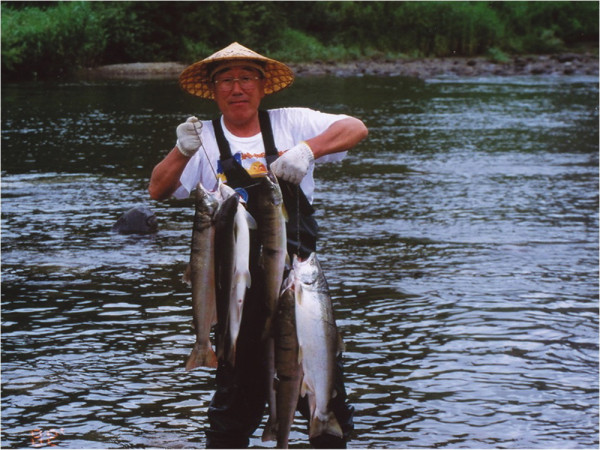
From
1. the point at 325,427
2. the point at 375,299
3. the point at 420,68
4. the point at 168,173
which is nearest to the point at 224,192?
the point at 168,173

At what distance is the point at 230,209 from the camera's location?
4297mm

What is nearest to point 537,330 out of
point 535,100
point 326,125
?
point 326,125

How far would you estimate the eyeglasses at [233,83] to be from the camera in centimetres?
489

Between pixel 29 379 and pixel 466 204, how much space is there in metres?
10.0

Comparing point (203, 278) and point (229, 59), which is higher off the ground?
point (229, 59)

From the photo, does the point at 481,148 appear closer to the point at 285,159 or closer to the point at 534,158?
the point at 534,158

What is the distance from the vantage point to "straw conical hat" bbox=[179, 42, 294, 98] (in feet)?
15.9

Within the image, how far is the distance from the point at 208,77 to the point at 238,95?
1.20ft

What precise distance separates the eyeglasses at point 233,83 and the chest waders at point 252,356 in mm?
167

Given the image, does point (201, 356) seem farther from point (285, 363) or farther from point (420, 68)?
point (420, 68)

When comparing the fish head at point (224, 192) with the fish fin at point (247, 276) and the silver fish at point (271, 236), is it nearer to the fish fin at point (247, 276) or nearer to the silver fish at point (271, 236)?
the silver fish at point (271, 236)

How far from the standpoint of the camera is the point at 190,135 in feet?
15.2

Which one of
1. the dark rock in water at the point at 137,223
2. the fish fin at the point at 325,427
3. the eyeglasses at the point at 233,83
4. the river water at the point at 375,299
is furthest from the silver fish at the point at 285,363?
the dark rock in water at the point at 137,223

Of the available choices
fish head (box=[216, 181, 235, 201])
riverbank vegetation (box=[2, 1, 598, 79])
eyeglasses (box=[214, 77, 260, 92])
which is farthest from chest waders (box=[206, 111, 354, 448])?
riverbank vegetation (box=[2, 1, 598, 79])
